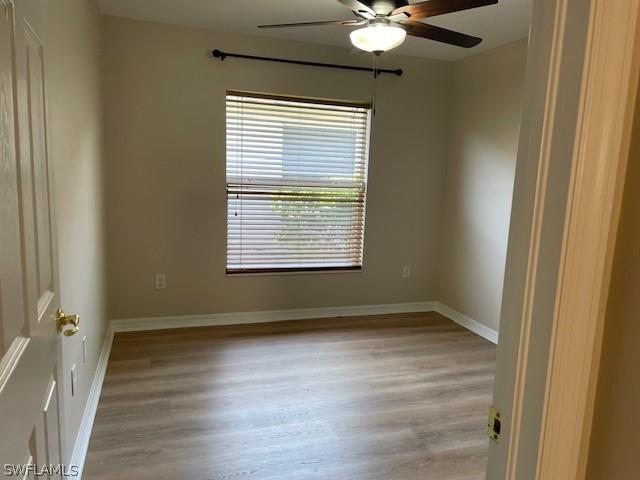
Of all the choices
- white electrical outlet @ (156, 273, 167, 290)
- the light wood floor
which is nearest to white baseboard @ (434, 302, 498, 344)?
the light wood floor

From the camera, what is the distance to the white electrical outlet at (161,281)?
369 cm

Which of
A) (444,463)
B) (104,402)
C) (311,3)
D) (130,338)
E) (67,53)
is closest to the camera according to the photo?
(67,53)

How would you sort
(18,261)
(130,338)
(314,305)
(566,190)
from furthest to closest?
(314,305), (130,338), (18,261), (566,190)

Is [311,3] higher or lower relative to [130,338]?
higher

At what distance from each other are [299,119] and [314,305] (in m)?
1.72

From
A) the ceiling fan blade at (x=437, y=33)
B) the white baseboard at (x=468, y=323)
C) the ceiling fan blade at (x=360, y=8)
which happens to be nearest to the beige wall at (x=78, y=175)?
the ceiling fan blade at (x=360, y=8)

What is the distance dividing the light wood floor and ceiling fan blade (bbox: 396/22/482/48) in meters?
2.16

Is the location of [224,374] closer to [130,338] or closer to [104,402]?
[104,402]

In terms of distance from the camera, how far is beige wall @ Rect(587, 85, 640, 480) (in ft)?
2.36

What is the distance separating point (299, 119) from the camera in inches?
153

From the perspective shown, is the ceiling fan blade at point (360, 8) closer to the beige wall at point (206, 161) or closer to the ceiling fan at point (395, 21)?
the ceiling fan at point (395, 21)

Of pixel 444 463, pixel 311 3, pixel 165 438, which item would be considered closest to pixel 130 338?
pixel 165 438

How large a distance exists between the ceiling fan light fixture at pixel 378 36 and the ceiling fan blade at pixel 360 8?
0.20 feet

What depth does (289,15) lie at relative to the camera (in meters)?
3.10
